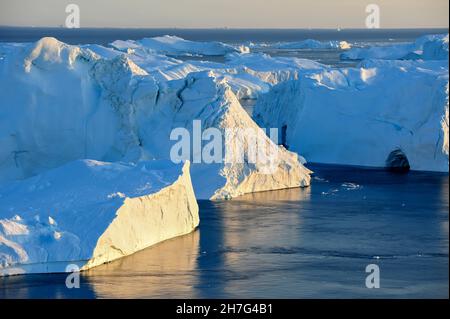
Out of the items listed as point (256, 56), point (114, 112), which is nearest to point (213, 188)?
point (114, 112)

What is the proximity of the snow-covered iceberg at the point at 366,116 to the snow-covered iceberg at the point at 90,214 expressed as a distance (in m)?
8.74

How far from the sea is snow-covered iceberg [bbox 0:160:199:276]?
0.86 ft

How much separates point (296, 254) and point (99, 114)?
7596mm

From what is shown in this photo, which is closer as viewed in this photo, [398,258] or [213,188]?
[398,258]

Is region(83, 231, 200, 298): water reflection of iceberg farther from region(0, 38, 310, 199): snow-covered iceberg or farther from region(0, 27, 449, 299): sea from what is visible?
region(0, 38, 310, 199): snow-covered iceberg

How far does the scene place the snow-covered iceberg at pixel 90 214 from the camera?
51.1 feet

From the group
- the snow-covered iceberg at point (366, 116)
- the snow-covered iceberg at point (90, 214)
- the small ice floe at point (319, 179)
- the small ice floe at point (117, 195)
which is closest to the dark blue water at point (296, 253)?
the snow-covered iceberg at point (90, 214)

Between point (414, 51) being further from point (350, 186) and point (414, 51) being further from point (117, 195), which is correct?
point (117, 195)

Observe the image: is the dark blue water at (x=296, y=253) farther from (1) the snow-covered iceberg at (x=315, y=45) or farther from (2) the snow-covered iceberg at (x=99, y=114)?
(1) the snow-covered iceberg at (x=315, y=45)

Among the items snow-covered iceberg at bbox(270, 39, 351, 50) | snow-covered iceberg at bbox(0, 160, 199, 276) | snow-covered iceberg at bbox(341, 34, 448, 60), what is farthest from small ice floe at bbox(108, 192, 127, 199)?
snow-covered iceberg at bbox(270, 39, 351, 50)

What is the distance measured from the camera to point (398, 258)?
56.4 feet

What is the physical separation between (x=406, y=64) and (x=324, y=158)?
28.6 ft

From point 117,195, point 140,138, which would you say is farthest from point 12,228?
point 140,138

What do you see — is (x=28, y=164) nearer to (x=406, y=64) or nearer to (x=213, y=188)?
(x=213, y=188)
